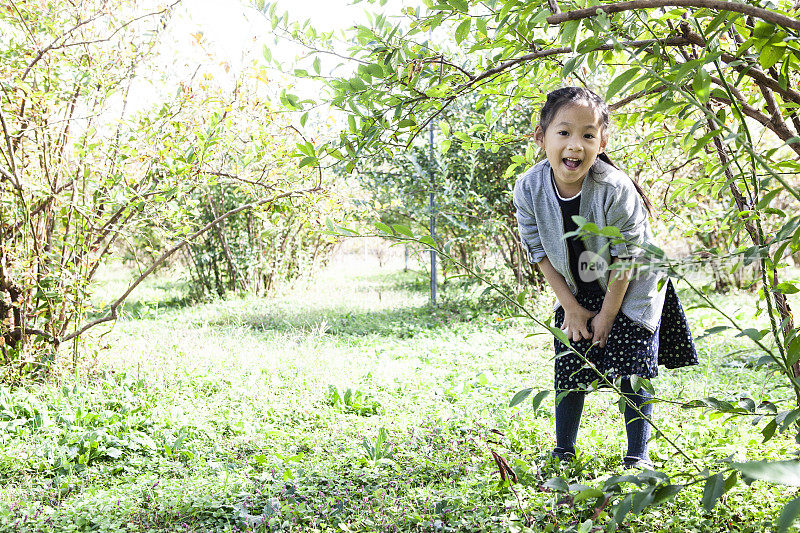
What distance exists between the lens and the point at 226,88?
3.95m

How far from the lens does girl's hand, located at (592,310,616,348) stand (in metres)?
2.11

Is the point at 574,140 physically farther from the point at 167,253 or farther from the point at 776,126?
the point at 167,253

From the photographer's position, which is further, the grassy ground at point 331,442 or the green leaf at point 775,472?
the grassy ground at point 331,442

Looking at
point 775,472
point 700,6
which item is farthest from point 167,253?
point 775,472

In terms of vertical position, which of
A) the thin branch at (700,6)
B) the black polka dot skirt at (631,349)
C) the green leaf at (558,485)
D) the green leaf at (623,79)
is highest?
the thin branch at (700,6)

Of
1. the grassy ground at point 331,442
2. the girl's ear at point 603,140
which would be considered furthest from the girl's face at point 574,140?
the grassy ground at point 331,442

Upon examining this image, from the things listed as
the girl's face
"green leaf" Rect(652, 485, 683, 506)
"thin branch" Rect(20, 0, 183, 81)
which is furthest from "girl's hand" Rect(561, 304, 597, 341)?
"thin branch" Rect(20, 0, 183, 81)

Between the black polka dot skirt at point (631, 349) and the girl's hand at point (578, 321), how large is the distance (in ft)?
0.13

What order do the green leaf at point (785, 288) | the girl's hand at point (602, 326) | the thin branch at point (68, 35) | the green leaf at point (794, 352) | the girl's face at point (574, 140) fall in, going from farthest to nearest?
1. the thin branch at point (68, 35)
2. the girl's hand at point (602, 326)
3. the girl's face at point (574, 140)
4. the green leaf at point (785, 288)
5. the green leaf at point (794, 352)

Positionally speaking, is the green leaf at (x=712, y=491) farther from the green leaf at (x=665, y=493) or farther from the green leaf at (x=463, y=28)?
the green leaf at (x=463, y=28)

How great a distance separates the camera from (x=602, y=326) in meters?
2.13

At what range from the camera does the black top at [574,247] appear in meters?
2.15

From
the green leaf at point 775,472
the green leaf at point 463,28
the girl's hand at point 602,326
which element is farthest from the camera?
the girl's hand at point 602,326

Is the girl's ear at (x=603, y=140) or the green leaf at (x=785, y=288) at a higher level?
the girl's ear at (x=603, y=140)
